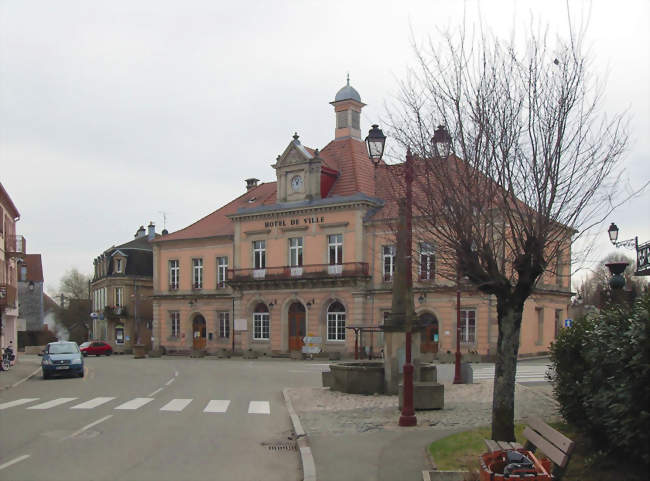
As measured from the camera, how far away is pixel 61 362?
29859 mm

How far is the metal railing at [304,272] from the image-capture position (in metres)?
46.0

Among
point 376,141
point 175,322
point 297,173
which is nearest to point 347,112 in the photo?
point 297,173

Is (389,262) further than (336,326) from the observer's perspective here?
No

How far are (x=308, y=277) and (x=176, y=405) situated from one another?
29080mm

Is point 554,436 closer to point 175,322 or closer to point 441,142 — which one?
point 441,142

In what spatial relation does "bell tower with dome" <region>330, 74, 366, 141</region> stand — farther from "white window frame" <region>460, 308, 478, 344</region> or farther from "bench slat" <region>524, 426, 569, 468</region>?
"bench slat" <region>524, 426, 569, 468</region>

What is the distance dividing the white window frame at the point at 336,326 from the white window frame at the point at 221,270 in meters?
10.1

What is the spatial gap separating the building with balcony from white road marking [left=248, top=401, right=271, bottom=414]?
21.0 metres

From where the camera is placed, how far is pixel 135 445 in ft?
41.1

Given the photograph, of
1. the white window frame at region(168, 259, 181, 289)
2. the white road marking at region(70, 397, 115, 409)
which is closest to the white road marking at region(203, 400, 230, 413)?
the white road marking at region(70, 397, 115, 409)

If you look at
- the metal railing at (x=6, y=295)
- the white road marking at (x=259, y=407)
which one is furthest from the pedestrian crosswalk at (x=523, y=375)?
the metal railing at (x=6, y=295)

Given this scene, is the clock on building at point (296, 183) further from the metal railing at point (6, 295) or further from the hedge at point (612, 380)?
the hedge at point (612, 380)

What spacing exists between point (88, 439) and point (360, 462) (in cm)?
539

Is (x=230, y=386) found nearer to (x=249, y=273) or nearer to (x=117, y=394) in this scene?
(x=117, y=394)
